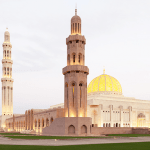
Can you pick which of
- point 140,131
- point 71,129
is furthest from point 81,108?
point 140,131

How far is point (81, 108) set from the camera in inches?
1703

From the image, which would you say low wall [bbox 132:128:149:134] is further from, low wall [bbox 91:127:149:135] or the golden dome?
the golden dome

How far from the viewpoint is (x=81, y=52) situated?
45469 mm

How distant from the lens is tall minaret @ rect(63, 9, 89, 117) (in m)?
43.1

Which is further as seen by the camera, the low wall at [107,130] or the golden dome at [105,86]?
the golden dome at [105,86]

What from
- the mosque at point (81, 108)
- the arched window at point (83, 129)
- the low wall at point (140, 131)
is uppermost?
→ the mosque at point (81, 108)

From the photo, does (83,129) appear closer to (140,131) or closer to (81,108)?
(81,108)

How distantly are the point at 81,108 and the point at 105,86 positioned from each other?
23957 millimetres

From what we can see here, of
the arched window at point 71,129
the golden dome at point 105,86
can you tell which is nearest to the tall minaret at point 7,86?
the golden dome at point 105,86

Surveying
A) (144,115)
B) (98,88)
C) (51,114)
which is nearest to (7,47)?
(98,88)

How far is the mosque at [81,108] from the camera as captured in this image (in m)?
42.6

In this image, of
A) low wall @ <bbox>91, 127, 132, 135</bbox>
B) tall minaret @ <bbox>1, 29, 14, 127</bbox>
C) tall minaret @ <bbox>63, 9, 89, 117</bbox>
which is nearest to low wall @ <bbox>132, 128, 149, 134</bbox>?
low wall @ <bbox>91, 127, 132, 135</bbox>

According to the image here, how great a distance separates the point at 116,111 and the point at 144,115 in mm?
7447

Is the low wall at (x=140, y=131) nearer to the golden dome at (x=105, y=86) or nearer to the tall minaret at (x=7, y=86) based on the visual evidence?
the golden dome at (x=105, y=86)
